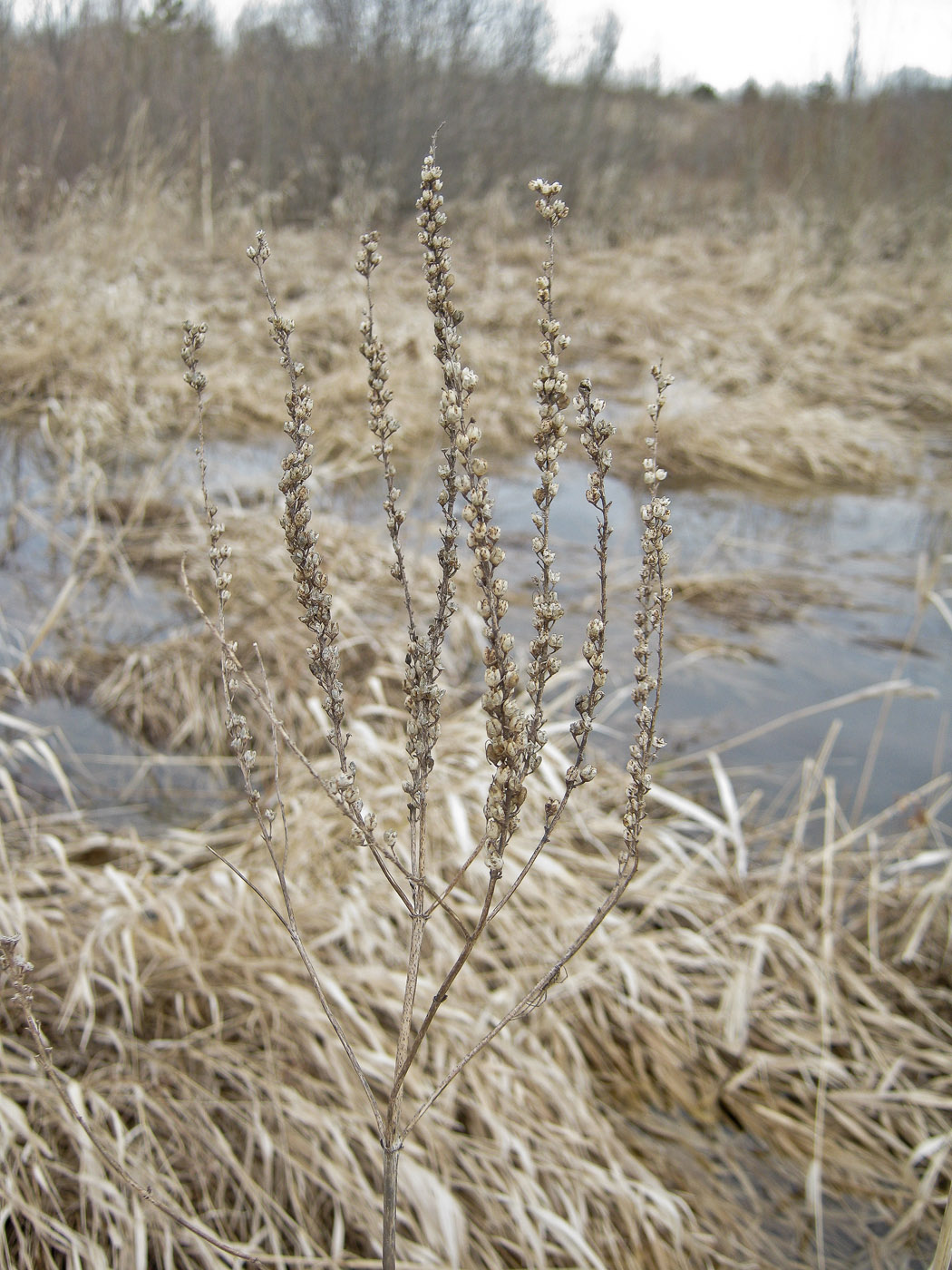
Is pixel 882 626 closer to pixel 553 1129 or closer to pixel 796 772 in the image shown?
pixel 796 772

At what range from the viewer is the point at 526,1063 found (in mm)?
1984

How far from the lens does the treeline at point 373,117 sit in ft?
27.4

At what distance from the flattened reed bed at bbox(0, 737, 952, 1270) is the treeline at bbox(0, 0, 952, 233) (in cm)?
609

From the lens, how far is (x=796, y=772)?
338 cm

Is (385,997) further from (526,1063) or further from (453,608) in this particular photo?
(453,608)

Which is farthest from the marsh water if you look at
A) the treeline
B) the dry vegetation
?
the treeline

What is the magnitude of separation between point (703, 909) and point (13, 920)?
68.4 inches

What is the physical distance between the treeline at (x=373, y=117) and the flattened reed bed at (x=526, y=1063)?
240 inches

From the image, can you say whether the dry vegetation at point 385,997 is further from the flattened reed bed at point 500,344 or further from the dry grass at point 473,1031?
the flattened reed bed at point 500,344

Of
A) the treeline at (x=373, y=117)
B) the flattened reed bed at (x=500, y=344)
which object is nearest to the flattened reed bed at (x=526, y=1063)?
the flattened reed bed at (x=500, y=344)

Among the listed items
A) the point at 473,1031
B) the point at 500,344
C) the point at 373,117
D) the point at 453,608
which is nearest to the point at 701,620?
the point at 473,1031

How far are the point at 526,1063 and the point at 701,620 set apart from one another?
2.90m

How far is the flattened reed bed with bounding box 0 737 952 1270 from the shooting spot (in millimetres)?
1665

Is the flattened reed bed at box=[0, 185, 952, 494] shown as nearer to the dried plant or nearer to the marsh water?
the marsh water
